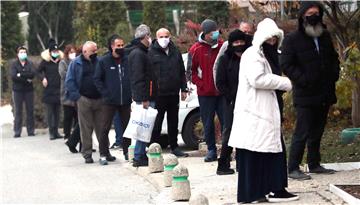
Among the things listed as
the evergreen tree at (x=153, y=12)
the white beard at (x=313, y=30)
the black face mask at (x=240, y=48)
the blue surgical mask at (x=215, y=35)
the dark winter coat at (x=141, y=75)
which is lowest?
the dark winter coat at (x=141, y=75)

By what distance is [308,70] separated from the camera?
10406 millimetres

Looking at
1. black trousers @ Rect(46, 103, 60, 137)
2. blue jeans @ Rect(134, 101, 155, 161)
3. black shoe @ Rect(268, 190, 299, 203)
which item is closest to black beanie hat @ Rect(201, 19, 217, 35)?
blue jeans @ Rect(134, 101, 155, 161)

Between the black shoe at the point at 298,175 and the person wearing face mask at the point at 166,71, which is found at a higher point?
the person wearing face mask at the point at 166,71

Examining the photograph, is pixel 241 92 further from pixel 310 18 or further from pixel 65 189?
pixel 65 189

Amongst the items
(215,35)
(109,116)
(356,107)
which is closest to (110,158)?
(109,116)

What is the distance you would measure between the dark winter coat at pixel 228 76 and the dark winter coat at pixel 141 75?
81.5 inches

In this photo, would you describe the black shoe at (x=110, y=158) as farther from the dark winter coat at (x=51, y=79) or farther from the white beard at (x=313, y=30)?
the white beard at (x=313, y=30)

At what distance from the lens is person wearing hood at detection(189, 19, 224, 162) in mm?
13109

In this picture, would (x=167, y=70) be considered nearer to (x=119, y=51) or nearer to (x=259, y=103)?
(x=119, y=51)

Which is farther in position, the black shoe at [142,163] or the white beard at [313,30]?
the black shoe at [142,163]

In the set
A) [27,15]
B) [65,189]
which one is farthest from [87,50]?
[27,15]

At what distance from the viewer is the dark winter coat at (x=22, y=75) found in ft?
67.1

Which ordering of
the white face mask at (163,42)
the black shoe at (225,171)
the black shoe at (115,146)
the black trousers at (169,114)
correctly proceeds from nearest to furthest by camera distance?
the black shoe at (225,171) < the white face mask at (163,42) < the black trousers at (169,114) < the black shoe at (115,146)

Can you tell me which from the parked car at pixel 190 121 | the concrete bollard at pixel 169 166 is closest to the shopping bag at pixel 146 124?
the concrete bollard at pixel 169 166
